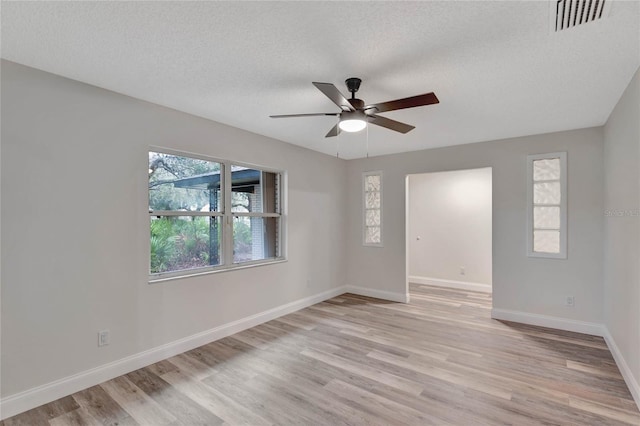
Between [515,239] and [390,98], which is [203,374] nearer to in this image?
[390,98]

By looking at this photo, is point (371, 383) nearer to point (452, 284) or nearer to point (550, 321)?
point (550, 321)

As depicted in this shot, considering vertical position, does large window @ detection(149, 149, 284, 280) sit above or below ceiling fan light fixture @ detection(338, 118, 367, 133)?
below

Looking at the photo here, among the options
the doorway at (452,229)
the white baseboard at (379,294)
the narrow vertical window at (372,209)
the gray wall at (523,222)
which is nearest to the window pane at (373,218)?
the narrow vertical window at (372,209)

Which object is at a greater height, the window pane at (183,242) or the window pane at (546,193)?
the window pane at (546,193)

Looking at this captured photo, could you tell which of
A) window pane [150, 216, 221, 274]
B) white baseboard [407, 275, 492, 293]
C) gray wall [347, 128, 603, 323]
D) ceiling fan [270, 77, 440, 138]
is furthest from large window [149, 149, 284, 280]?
white baseboard [407, 275, 492, 293]

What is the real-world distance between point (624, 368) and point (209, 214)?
417 centimetres

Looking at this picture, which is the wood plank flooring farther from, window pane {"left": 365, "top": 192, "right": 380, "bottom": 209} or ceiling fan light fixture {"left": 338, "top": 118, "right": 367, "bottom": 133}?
window pane {"left": 365, "top": 192, "right": 380, "bottom": 209}

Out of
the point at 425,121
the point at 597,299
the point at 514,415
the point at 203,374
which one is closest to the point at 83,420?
the point at 203,374

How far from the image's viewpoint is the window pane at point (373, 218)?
550 centimetres

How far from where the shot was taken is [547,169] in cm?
398

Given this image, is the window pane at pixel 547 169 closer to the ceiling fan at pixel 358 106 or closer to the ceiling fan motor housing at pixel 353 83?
the ceiling fan at pixel 358 106

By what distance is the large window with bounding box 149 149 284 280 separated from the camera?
10.1 ft

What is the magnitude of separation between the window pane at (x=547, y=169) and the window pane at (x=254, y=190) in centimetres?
349

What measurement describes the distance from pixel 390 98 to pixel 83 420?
3.45m
